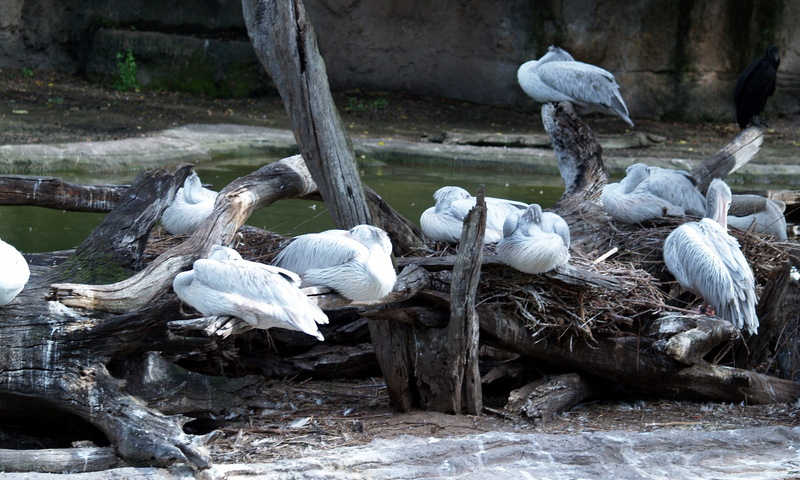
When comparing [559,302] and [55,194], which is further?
[55,194]

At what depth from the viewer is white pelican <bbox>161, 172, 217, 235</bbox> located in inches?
222

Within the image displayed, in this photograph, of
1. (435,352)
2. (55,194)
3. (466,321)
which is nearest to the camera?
(466,321)

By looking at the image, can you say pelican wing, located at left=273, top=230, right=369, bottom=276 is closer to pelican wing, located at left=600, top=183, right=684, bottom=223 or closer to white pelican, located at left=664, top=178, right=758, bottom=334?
white pelican, located at left=664, top=178, right=758, bottom=334

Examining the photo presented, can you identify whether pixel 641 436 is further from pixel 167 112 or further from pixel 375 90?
pixel 375 90

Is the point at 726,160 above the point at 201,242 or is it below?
above

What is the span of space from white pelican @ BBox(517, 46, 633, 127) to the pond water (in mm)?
1975

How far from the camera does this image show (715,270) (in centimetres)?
533

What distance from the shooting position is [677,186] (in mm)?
6645

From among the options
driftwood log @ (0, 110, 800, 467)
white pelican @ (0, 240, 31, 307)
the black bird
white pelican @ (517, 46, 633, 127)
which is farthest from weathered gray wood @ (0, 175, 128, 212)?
the black bird

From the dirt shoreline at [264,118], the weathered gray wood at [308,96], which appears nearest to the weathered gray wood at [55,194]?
Answer: the weathered gray wood at [308,96]

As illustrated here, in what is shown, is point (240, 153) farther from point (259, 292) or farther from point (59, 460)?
point (259, 292)

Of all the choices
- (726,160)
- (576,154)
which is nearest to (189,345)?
(576,154)

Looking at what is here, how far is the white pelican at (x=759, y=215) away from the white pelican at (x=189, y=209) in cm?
371

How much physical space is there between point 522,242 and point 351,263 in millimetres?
1003
